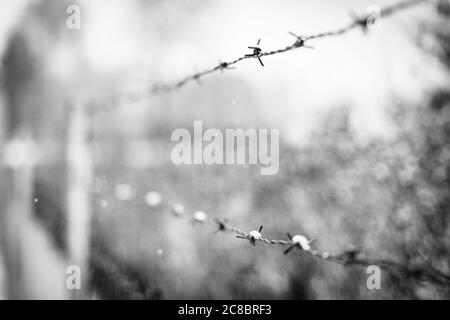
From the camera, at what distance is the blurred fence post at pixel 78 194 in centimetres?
344

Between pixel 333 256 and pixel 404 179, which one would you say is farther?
pixel 404 179

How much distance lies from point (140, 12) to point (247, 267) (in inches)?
316

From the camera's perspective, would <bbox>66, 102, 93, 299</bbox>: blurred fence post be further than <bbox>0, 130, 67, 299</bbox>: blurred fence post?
No

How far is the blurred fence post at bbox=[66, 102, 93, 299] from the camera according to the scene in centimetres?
344

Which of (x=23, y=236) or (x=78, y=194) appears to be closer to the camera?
(x=78, y=194)

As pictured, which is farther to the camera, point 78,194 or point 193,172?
point 193,172

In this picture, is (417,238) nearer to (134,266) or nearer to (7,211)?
(134,266)

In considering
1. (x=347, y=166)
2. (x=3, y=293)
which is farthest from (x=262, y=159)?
(x=3, y=293)

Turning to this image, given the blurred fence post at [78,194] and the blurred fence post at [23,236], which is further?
the blurred fence post at [23,236]

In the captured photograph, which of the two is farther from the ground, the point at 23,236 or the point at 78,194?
the point at 78,194

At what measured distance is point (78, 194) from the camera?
3441mm
